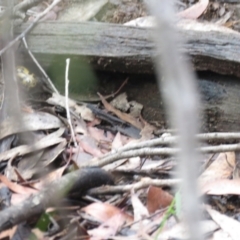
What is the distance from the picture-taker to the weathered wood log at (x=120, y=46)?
6.97ft

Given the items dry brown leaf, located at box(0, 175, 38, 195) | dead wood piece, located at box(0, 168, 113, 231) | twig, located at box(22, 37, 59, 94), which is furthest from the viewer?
twig, located at box(22, 37, 59, 94)

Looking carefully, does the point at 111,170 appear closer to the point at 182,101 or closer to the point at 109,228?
the point at 109,228

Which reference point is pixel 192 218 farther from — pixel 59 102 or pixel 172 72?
pixel 59 102

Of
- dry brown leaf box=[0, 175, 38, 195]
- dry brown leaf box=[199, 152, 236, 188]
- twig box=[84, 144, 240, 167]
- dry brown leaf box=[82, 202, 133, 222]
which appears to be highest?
twig box=[84, 144, 240, 167]

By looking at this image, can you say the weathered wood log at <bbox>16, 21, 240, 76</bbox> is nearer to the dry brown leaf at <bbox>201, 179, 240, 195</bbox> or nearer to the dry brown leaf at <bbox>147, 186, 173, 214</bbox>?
the dry brown leaf at <bbox>201, 179, 240, 195</bbox>

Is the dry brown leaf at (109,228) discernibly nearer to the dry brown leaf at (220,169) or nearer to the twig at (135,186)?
the twig at (135,186)

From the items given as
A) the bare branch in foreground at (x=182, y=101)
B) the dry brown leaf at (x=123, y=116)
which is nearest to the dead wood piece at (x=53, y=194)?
the dry brown leaf at (x=123, y=116)

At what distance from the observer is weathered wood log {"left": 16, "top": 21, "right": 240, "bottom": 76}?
2.12 metres

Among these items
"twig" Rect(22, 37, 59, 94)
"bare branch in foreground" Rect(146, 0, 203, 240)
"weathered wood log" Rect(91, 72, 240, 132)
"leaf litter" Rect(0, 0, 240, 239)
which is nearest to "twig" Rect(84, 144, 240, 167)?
"leaf litter" Rect(0, 0, 240, 239)

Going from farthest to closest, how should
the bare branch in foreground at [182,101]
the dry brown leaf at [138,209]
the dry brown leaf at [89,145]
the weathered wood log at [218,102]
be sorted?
the weathered wood log at [218,102] < the dry brown leaf at [89,145] < the dry brown leaf at [138,209] < the bare branch in foreground at [182,101]

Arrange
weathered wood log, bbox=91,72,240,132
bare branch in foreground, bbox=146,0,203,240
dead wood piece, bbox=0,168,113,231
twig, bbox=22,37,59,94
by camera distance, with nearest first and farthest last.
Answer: bare branch in foreground, bbox=146,0,203,240 < dead wood piece, bbox=0,168,113,231 < weathered wood log, bbox=91,72,240,132 < twig, bbox=22,37,59,94

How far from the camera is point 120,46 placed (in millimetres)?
2246

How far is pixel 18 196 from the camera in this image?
1.69 metres

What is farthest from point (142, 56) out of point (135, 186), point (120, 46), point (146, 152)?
point (135, 186)
